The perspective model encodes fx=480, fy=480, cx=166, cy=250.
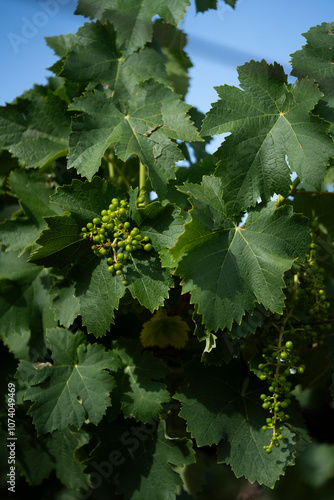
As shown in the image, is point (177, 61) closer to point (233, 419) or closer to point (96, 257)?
point (96, 257)

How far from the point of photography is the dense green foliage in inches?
40.2

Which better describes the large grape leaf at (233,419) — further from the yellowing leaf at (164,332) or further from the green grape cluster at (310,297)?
the green grape cluster at (310,297)

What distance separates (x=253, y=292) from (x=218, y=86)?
45cm

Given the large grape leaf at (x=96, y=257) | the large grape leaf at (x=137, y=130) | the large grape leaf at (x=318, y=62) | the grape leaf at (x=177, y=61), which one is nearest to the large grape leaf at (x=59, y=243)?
the large grape leaf at (x=96, y=257)

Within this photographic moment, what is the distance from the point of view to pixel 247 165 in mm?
1018

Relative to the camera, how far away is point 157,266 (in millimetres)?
1075

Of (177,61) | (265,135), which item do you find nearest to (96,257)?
(265,135)

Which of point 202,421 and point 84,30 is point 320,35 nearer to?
point 84,30

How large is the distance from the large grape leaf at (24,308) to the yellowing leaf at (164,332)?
257 millimetres

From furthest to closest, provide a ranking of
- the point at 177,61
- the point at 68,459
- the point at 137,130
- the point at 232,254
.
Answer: the point at 177,61, the point at 68,459, the point at 137,130, the point at 232,254

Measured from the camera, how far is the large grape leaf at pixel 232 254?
99 cm

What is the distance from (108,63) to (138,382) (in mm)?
840

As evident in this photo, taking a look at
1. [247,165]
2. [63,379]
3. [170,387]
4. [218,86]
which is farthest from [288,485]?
[218,86]

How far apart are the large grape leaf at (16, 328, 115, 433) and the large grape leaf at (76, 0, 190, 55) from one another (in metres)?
0.80
